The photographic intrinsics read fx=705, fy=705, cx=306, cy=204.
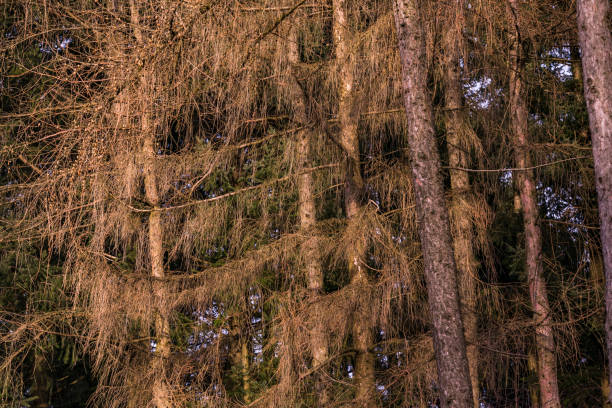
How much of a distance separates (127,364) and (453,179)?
389 centimetres

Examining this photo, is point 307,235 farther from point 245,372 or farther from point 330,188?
point 245,372

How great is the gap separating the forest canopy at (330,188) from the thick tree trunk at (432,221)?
13 mm

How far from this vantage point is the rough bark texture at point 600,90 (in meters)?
4.53

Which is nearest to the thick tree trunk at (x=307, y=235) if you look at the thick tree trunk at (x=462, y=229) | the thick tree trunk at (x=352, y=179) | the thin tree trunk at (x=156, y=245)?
the thick tree trunk at (x=352, y=179)

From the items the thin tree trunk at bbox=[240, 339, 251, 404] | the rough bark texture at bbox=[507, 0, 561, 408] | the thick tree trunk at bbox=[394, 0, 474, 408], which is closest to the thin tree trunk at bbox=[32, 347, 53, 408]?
the thin tree trunk at bbox=[240, 339, 251, 404]

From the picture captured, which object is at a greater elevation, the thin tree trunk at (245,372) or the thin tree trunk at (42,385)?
the thin tree trunk at (245,372)

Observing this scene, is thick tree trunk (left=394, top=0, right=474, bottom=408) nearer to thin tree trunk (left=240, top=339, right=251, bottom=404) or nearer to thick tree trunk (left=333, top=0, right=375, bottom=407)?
thick tree trunk (left=333, top=0, right=375, bottom=407)

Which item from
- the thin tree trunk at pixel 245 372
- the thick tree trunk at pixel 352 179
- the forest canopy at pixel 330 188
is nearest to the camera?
the forest canopy at pixel 330 188

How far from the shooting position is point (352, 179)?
6.80 metres

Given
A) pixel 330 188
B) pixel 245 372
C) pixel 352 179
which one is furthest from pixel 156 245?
pixel 352 179

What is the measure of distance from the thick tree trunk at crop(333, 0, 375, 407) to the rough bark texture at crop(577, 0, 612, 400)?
2083 millimetres

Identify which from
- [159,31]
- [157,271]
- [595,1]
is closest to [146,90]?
[159,31]

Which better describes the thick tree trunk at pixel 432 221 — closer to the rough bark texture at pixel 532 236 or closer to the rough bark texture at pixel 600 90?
the rough bark texture at pixel 600 90

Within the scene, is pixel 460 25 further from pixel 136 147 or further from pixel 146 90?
pixel 136 147
